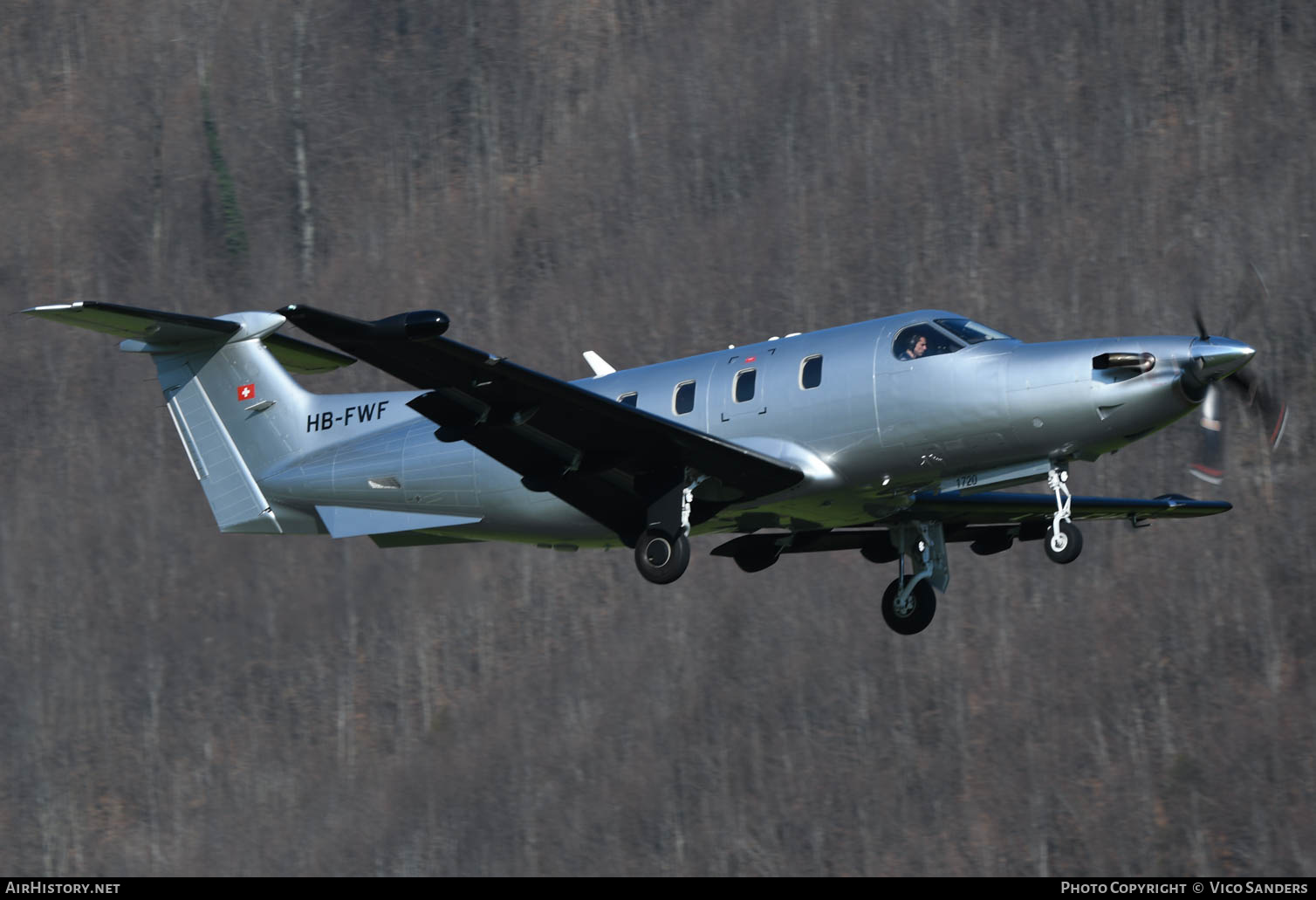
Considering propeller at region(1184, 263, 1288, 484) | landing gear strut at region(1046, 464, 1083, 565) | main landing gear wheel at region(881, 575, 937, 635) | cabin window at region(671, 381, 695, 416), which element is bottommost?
main landing gear wheel at region(881, 575, 937, 635)

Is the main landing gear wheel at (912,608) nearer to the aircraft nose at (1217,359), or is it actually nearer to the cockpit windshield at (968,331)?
the cockpit windshield at (968,331)

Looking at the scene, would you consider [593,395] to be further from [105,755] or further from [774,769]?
[105,755]

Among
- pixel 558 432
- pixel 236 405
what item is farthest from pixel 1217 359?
pixel 236 405

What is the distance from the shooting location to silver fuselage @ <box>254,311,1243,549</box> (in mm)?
20031

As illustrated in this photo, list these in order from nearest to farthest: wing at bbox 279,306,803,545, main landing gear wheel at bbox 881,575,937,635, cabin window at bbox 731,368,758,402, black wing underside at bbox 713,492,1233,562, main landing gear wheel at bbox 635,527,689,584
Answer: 1. wing at bbox 279,306,803,545
2. main landing gear wheel at bbox 635,527,689,584
3. cabin window at bbox 731,368,758,402
4. black wing underside at bbox 713,492,1233,562
5. main landing gear wheel at bbox 881,575,937,635

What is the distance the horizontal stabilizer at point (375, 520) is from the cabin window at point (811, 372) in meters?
5.74

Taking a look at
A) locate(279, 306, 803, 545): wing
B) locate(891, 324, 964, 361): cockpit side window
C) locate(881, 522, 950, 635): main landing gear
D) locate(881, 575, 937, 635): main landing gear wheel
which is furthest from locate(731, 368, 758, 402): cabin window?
locate(881, 575, 937, 635): main landing gear wheel

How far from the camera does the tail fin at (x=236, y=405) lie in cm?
2588

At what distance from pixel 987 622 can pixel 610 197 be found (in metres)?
24.5

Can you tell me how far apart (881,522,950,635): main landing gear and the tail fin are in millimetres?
9181

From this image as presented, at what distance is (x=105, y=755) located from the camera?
58781mm

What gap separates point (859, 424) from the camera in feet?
69.3

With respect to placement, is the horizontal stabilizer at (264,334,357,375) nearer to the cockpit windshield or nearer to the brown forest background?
the cockpit windshield
